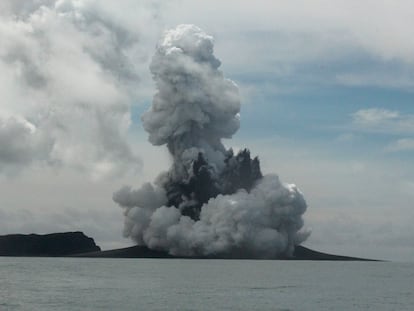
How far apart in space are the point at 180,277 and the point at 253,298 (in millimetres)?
70238

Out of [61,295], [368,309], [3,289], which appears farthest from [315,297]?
[3,289]

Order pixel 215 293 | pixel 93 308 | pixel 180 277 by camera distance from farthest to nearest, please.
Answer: pixel 180 277 < pixel 215 293 < pixel 93 308

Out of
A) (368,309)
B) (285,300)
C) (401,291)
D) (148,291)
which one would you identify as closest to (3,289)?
(148,291)

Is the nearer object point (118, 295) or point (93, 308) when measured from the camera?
point (93, 308)

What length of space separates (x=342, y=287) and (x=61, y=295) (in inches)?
2712

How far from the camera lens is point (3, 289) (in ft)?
474

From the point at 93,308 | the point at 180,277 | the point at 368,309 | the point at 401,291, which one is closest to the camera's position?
the point at 93,308

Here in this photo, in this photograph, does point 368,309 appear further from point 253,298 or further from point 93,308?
point 93,308

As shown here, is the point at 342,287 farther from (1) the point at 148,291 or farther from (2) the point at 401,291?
(1) the point at 148,291

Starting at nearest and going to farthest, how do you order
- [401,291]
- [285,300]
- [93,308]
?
[93,308]
[285,300]
[401,291]

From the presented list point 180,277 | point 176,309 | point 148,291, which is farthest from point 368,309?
point 180,277

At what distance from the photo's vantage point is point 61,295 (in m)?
132

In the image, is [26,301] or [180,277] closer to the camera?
[26,301]

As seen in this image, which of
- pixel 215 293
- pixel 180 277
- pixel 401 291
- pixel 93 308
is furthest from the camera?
pixel 180 277
